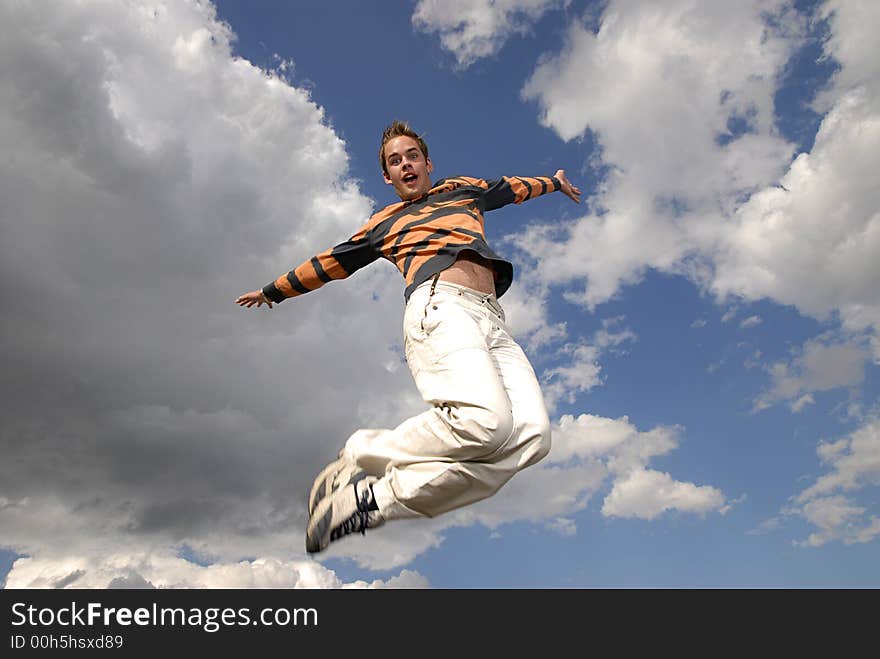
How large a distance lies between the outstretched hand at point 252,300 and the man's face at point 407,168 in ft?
5.11

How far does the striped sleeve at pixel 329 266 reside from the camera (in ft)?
17.4

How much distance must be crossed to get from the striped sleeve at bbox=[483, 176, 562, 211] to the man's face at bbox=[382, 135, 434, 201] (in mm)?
652

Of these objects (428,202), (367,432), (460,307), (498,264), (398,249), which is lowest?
(367,432)

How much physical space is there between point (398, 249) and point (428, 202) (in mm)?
536

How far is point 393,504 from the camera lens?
375cm

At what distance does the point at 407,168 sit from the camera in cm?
535

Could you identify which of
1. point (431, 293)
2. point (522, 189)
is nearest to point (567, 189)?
point (522, 189)

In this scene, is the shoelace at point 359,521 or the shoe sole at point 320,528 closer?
the shoelace at point 359,521

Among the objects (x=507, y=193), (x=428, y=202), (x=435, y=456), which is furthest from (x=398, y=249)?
(x=435, y=456)

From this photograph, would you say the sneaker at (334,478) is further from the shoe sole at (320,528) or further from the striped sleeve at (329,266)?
the striped sleeve at (329,266)

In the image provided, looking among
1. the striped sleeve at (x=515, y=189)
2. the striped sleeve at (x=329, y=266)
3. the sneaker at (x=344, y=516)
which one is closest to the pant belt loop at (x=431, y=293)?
the striped sleeve at (x=329, y=266)
